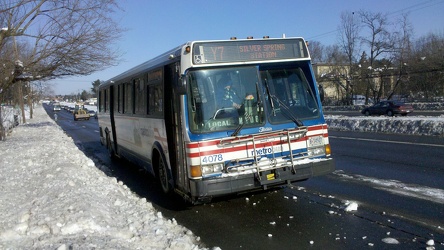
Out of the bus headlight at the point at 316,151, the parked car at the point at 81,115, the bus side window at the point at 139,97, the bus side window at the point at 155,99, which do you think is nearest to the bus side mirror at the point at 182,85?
→ the bus side window at the point at 155,99

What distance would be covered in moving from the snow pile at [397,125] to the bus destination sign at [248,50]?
44.2 ft

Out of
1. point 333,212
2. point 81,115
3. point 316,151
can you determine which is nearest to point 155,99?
point 316,151

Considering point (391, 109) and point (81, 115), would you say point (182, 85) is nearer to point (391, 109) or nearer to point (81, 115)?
point (391, 109)

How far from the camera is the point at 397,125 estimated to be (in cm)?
2056

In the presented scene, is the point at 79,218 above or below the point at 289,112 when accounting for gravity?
below

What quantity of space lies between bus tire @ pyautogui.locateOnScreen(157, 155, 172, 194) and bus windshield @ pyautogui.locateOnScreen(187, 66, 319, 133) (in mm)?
1835

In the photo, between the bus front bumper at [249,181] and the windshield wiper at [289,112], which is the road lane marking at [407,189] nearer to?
the bus front bumper at [249,181]

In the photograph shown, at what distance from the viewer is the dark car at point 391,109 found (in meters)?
35.0

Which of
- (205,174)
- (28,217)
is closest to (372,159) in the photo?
(205,174)

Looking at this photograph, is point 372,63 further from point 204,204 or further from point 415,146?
point 204,204

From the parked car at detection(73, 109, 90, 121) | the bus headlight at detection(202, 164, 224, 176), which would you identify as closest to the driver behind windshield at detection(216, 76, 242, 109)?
the bus headlight at detection(202, 164, 224, 176)

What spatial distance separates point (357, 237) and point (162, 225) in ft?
9.20

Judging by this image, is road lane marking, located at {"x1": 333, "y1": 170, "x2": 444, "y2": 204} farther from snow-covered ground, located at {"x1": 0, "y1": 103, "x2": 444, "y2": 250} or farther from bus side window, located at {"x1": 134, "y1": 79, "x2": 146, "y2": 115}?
bus side window, located at {"x1": 134, "y1": 79, "x2": 146, "y2": 115}

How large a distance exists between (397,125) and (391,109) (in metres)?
16.6
